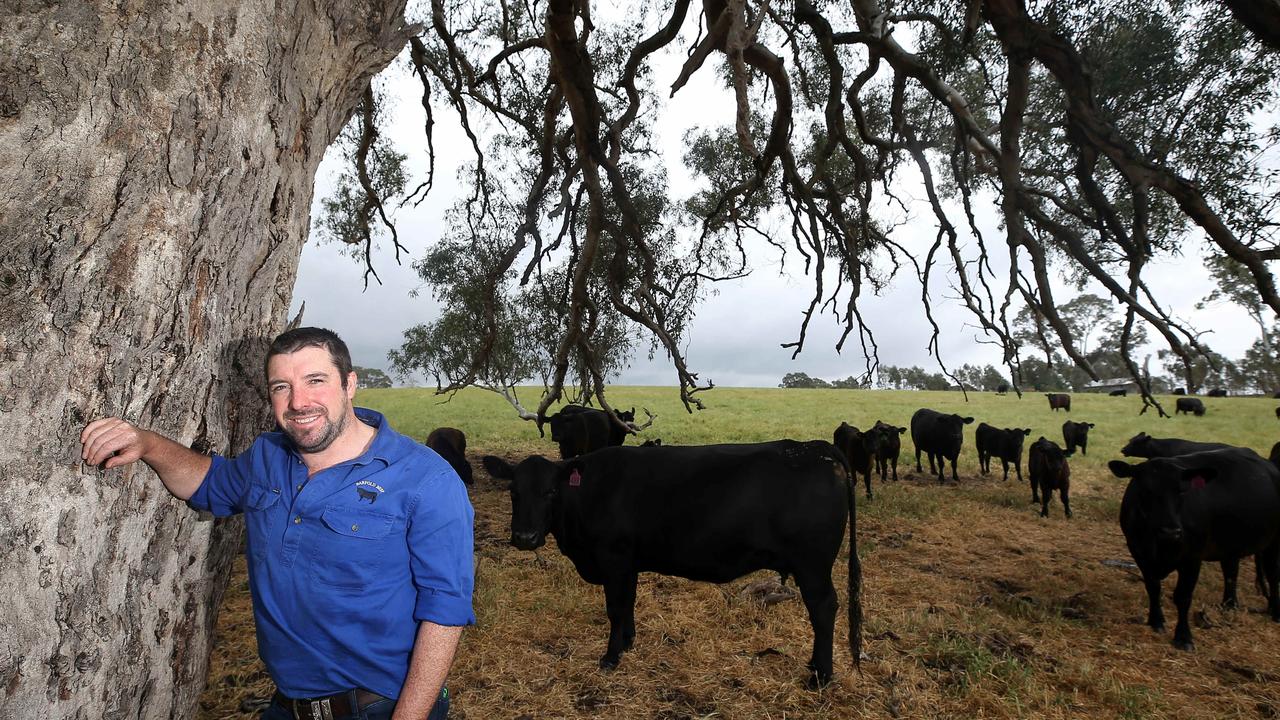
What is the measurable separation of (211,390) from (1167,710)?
608cm

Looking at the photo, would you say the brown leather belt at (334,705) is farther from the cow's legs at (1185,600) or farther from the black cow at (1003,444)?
the black cow at (1003,444)

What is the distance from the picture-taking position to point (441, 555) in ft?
7.10

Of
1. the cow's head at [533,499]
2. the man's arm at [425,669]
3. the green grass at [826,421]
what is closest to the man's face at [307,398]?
the man's arm at [425,669]

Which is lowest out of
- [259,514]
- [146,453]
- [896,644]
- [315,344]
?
[896,644]

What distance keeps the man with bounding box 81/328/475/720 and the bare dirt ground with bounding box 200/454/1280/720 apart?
7.54 feet

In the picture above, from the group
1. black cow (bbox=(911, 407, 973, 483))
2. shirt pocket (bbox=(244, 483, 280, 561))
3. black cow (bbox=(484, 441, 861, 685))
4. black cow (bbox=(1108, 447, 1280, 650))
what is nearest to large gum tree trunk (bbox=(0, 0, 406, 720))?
shirt pocket (bbox=(244, 483, 280, 561))

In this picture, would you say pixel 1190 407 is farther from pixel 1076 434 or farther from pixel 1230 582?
pixel 1230 582

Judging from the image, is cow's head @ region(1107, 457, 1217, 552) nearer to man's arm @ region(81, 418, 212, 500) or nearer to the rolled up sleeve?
the rolled up sleeve

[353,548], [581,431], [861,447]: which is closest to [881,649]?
[353,548]

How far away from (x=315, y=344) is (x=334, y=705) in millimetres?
1260

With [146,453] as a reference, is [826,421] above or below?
below

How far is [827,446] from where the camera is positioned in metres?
5.40

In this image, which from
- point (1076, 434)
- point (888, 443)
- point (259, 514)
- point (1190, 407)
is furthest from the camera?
point (1190, 407)

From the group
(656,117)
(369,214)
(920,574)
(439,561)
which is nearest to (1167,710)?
(920,574)
